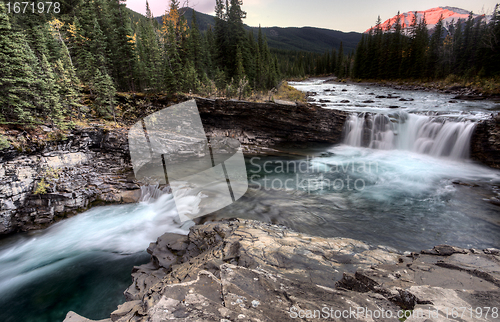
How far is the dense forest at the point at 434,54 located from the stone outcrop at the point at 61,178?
5378cm

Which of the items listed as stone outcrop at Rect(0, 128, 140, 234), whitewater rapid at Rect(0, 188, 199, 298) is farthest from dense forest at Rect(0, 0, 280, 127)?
whitewater rapid at Rect(0, 188, 199, 298)

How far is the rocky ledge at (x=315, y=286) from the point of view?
9.43 feet

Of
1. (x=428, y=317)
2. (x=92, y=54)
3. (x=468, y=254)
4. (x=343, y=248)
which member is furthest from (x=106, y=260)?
(x=92, y=54)

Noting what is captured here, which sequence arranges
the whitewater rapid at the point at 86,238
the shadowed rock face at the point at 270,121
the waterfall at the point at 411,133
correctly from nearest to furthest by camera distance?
1. the whitewater rapid at the point at 86,238
2. the waterfall at the point at 411,133
3. the shadowed rock face at the point at 270,121

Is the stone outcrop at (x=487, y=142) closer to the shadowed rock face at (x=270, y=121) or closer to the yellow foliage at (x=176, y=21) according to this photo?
the shadowed rock face at (x=270, y=121)

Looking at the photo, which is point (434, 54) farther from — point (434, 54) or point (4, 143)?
point (4, 143)

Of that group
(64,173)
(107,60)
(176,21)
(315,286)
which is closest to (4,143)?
(64,173)

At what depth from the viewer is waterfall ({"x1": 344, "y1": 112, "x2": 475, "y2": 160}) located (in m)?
14.8

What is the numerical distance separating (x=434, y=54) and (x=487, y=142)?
52.3m

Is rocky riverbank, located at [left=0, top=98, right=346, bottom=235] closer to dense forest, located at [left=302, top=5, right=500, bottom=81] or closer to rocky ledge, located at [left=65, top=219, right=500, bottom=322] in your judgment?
rocky ledge, located at [left=65, top=219, right=500, bottom=322]

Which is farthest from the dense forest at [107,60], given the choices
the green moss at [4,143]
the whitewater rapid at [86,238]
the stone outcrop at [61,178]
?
the whitewater rapid at [86,238]

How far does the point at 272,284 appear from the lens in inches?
142

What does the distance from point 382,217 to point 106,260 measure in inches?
467

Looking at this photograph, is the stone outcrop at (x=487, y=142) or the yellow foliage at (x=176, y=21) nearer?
the stone outcrop at (x=487, y=142)
